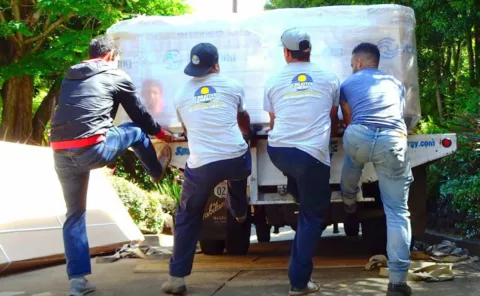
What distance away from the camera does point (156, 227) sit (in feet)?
36.6

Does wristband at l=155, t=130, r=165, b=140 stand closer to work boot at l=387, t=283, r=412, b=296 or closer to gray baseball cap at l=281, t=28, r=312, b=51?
gray baseball cap at l=281, t=28, r=312, b=51

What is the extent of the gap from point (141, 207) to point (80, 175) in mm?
5939

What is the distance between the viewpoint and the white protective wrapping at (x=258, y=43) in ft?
19.1

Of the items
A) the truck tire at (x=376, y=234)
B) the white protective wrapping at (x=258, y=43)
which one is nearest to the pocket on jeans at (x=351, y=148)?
the white protective wrapping at (x=258, y=43)

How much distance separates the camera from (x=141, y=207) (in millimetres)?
10844

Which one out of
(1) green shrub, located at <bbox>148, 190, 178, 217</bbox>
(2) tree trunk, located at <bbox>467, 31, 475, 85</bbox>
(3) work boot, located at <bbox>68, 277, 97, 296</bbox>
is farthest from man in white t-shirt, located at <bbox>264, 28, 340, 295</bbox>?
(1) green shrub, located at <bbox>148, 190, 178, 217</bbox>

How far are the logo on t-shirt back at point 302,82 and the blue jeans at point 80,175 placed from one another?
122 cm

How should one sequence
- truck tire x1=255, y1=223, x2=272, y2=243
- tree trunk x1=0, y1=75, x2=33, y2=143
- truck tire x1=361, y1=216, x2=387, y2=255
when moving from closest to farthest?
truck tire x1=361, y1=216, x2=387, y2=255 < truck tire x1=255, y1=223, x2=272, y2=243 < tree trunk x1=0, y1=75, x2=33, y2=143

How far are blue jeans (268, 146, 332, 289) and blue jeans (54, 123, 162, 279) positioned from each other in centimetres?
113

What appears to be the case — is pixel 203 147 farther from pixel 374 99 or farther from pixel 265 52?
pixel 265 52

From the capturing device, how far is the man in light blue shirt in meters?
4.66

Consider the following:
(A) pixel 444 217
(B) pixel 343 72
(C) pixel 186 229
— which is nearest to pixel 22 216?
(C) pixel 186 229

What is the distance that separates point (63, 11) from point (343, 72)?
842 centimetres

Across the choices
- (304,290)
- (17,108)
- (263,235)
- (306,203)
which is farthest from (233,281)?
(17,108)
